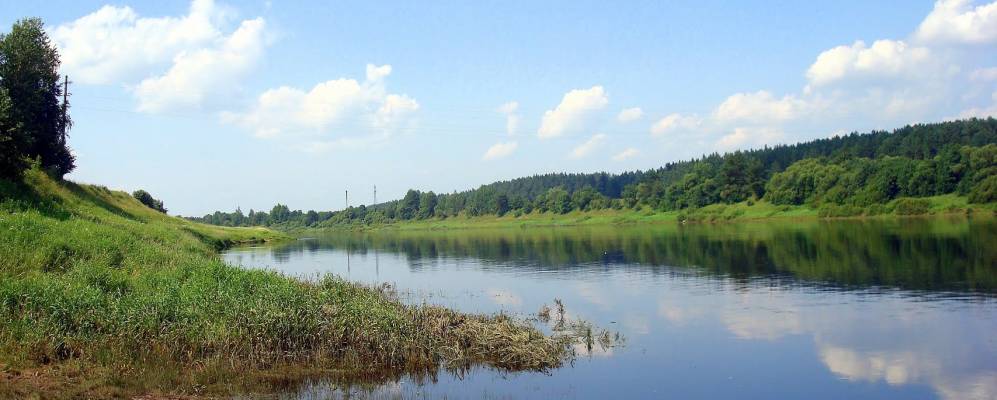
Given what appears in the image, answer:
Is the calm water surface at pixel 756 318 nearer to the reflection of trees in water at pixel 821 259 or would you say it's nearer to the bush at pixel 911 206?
the reflection of trees in water at pixel 821 259

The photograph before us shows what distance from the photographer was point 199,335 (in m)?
21.4

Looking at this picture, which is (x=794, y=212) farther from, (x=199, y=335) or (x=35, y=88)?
(x=199, y=335)

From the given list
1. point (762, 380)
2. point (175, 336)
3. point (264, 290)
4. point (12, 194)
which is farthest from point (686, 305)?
point (12, 194)

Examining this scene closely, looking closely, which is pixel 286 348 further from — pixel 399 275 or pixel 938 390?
pixel 399 275

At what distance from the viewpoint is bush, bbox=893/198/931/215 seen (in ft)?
404

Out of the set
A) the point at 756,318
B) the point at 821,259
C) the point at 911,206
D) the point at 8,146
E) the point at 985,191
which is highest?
the point at 8,146

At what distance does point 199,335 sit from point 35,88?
52205 millimetres

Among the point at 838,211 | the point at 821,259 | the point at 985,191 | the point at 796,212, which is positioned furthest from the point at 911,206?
the point at 821,259

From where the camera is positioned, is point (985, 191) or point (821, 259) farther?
point (985, 191)

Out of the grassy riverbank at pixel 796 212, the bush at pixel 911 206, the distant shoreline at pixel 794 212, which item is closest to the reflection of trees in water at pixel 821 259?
the distant shoreline at pixel 794 212

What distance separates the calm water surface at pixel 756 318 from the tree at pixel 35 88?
1188 inches

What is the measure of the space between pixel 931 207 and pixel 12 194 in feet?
443

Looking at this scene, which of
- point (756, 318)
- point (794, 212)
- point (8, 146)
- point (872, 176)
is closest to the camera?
point (756, 318)

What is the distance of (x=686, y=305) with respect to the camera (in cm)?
3481
